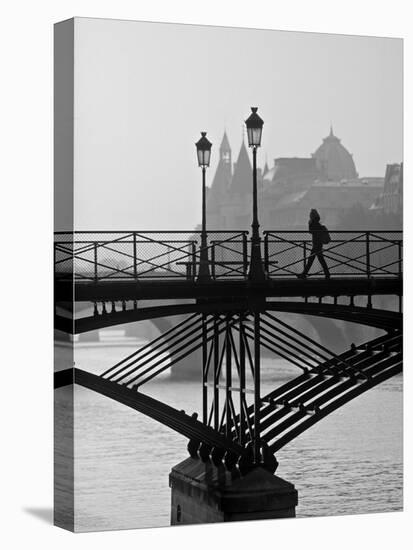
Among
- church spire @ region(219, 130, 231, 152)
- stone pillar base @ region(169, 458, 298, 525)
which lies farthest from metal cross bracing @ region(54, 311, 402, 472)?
church spire @ region(219, 130, 231, 152)

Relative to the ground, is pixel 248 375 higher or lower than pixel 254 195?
lower

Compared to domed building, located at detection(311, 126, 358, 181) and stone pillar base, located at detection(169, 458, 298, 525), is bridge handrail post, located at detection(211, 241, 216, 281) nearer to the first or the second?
domed building, located at detection(311, 126, 358, 181)

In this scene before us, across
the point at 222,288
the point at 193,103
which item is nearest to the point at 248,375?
the point at 222,288

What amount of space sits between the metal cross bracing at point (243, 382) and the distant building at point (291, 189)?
0.89 m

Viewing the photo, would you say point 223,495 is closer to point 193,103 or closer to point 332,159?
point 332,159

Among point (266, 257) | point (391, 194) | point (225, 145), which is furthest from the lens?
point (391, 194)

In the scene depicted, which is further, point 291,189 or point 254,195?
point 291,189

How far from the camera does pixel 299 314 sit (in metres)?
15.8

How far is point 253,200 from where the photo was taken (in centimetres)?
1534

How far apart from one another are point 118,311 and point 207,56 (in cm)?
232

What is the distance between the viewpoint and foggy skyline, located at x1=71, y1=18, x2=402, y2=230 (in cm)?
1445

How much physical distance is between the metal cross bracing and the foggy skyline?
1.11 meters

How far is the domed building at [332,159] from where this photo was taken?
15609mm

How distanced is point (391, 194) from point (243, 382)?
2.22 metres
